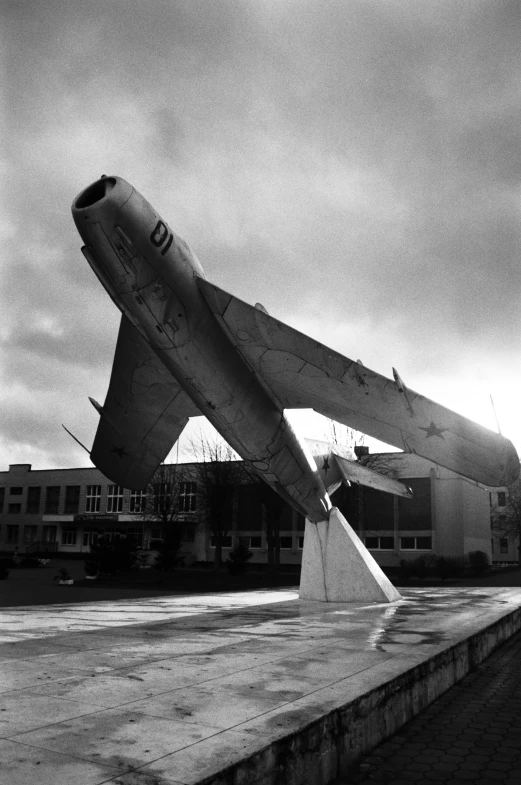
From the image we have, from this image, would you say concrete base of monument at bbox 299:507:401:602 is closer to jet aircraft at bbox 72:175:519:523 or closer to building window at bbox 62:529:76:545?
jet aircraft at bbox 72:175:519:523

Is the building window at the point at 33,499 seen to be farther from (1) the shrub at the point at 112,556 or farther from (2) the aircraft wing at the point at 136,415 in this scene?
(2) the aircraft wing at the point at 136,415

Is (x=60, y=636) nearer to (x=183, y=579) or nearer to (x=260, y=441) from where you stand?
(x=260, y=441)

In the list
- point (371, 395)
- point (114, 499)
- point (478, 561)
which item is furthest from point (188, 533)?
point (371, 395)

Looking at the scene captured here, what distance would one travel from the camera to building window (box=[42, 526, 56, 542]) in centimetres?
7100

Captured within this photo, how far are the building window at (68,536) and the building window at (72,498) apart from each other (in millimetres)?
2516

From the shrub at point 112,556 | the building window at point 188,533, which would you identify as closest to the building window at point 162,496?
the building window at point 188,533

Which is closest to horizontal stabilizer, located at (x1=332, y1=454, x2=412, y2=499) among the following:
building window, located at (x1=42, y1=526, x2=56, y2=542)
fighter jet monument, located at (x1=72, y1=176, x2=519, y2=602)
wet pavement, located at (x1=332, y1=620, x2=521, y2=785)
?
fighter jet monument, located at (x1=72, y1=176, x2=519, y2=602)

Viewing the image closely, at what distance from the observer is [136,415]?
1573 cm

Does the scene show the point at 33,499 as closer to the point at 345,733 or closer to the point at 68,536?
the point at 68,536

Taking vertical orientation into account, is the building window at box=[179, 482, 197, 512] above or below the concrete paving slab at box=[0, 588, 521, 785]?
above

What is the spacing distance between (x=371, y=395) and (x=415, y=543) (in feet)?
145

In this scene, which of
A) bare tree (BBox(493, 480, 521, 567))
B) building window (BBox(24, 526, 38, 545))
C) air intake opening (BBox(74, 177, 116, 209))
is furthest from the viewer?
building window (BBox(24, 526, 38, 545))

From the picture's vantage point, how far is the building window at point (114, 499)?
67250 mm

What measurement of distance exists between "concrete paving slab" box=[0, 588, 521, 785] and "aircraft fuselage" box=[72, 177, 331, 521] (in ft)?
13.8
